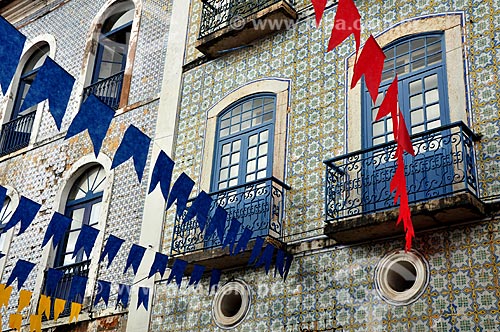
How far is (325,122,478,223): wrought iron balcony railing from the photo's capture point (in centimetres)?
739

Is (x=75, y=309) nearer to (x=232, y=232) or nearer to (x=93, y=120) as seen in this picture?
(x=232, y=232)

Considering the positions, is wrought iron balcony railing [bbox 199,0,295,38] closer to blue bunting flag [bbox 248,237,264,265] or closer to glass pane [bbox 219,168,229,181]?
glass pane [bbox 219,168,229,181]

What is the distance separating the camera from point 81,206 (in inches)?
458

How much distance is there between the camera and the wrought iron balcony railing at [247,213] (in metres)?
8.71

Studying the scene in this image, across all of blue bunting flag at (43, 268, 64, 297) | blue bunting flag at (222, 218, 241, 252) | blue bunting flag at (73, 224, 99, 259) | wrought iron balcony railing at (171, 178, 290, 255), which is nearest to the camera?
blue bunting flag at (222, 218, 241, 252)

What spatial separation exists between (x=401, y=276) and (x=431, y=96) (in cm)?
201

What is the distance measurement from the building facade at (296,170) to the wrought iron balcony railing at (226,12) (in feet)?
0.13

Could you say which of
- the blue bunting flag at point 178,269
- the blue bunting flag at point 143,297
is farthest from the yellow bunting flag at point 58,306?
the blue bunting flag at point 178,269

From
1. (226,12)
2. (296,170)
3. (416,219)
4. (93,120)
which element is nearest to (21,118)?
(226,12)

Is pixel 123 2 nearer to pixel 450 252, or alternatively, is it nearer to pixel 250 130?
pixel 250 130

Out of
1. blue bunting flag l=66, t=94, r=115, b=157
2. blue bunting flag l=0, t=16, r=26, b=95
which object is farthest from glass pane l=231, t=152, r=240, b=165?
blue bunting flag l=0, t=16, r=26, b=95

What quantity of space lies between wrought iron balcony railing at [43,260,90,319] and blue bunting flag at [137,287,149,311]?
1.47m

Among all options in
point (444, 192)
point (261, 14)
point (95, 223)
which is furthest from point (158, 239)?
point (444, 192)

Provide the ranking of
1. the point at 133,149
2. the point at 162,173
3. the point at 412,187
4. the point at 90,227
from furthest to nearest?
1. the point at 90,227
2. the point at 412,187
3. the point at 162,173
4. the point at 133,149
